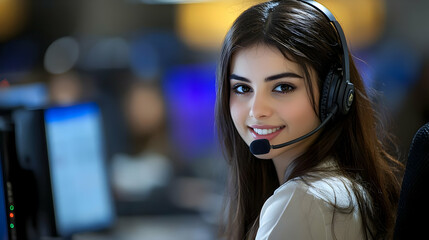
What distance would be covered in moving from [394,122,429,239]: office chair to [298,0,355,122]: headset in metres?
0.24

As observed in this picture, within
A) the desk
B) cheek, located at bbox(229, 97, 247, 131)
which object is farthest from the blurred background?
cheek, located at bbox(229, 97, 247, 131)

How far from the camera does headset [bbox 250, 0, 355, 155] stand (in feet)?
3.09

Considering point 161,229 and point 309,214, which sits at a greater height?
point 309,214

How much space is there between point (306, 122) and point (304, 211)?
0.20m

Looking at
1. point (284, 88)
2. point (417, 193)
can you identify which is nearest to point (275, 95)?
point (284, 88)

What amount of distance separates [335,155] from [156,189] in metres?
1.71

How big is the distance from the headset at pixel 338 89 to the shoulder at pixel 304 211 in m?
0.15

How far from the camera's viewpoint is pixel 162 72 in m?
2.81

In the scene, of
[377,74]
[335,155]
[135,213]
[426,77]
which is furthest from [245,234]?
[426,77]

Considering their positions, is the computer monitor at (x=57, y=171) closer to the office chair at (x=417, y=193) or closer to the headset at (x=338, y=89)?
the headset at (x=338, y=89)

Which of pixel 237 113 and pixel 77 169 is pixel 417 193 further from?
pixel 77 169

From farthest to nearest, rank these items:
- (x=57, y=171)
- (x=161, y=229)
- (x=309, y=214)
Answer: (x=161, y=229) < (x=57, y=171) < (x=309, y=214)

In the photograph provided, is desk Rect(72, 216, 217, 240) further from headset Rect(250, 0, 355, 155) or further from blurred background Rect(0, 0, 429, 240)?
headset Rect(250, 0, 355, 155)

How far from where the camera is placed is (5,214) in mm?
1177
